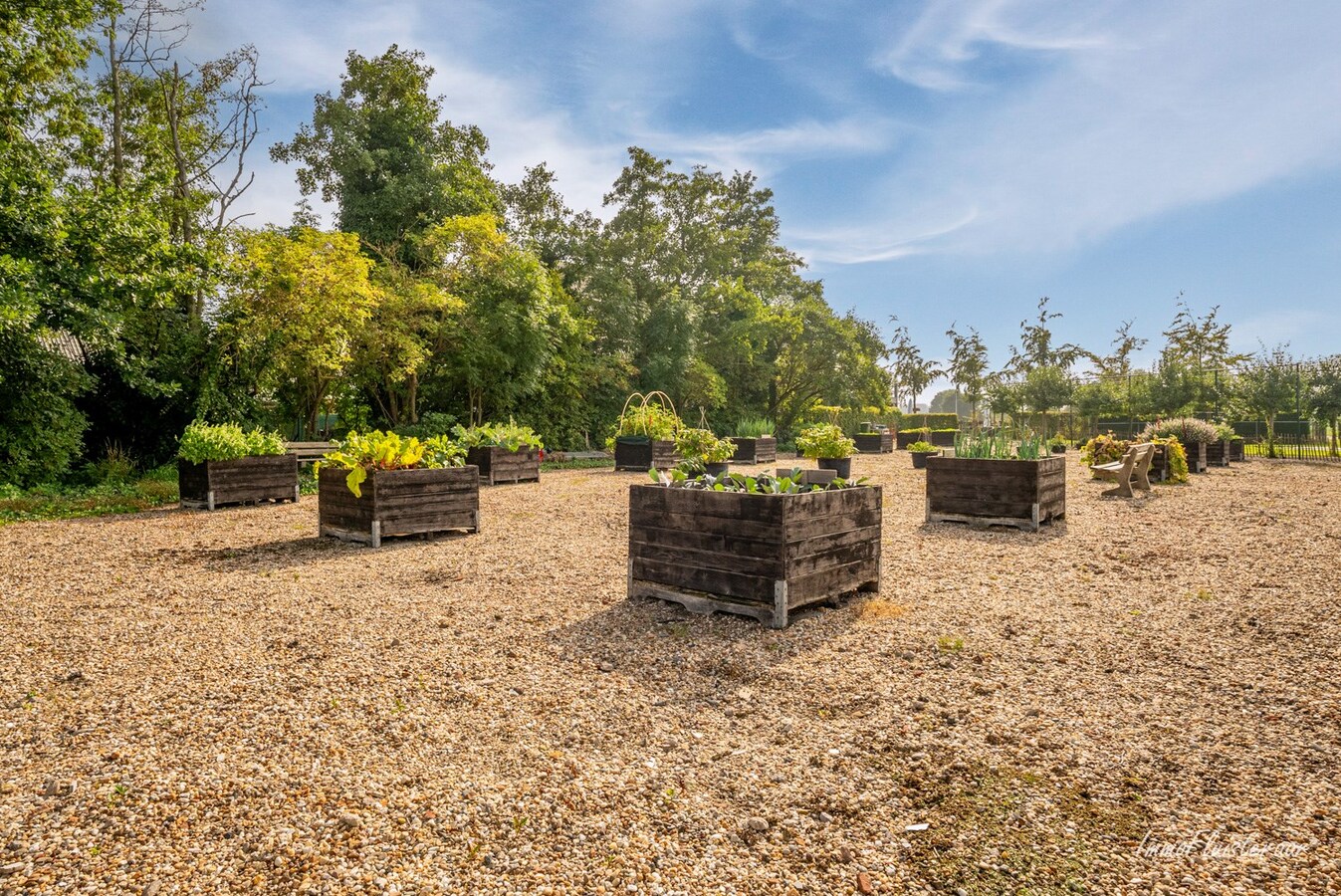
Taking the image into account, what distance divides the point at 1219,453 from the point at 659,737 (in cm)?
2035

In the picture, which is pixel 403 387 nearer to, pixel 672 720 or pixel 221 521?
pixel 221 521

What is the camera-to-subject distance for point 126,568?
20.7 feet

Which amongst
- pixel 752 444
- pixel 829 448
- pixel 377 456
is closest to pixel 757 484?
pixel 377 456

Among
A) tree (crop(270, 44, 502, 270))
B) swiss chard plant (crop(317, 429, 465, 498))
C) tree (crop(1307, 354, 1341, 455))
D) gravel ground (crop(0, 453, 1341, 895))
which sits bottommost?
gravel ground (crop(0, 453, 1341, 895))

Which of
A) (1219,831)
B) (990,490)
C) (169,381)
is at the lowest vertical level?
(1219,831)

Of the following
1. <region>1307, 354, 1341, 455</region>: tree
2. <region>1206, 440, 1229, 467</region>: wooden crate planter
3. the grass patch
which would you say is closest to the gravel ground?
the grass patch

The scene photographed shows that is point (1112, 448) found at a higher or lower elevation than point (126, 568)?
higher

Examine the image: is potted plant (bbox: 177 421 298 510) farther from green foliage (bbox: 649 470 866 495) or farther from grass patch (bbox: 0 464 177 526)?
green foliage (bbox: 649 470 866 495)

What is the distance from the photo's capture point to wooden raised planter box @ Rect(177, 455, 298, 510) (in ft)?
32.3

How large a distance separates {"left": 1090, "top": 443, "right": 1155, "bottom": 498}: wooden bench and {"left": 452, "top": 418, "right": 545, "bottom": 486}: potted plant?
10.3 metres

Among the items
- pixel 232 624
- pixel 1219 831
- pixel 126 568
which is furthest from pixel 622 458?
pixel 1219 831

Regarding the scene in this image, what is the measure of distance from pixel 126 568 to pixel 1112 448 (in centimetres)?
1509

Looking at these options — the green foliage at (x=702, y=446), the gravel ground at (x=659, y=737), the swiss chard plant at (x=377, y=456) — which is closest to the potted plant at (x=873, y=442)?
the green foliage at (x=702, y=446)

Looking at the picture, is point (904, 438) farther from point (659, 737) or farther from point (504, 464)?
point (659, 737)
